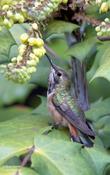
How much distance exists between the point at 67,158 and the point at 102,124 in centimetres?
37

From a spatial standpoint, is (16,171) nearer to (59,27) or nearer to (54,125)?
(54,125)

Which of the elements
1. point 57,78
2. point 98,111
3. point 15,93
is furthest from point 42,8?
point 15,93

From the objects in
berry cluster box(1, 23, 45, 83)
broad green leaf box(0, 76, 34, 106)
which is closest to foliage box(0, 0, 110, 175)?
berry cluster box(1, 23, 45, 83)

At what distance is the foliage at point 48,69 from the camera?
1.29m

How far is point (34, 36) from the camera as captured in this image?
4.29ft

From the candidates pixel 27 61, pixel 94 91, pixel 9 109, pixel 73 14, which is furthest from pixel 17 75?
pixel 9 109

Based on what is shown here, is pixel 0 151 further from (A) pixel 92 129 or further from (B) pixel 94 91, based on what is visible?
(B) pixel 94 91

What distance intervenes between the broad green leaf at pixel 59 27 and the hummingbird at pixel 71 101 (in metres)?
0.08

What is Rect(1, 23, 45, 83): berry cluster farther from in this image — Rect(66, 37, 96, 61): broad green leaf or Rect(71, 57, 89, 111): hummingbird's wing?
Rect(71, 57, 89, 111): hummingbird's wing

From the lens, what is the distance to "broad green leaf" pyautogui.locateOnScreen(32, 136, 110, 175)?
133 cm

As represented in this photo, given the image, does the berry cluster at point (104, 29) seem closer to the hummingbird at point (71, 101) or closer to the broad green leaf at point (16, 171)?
the hummingbird at point (71, 101)

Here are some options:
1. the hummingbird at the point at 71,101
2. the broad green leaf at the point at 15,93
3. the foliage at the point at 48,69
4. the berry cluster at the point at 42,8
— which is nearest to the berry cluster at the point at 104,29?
the foliage at the point at 48,69

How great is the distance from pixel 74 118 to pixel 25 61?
394 millimetres

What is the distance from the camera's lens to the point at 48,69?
188 centimetres
